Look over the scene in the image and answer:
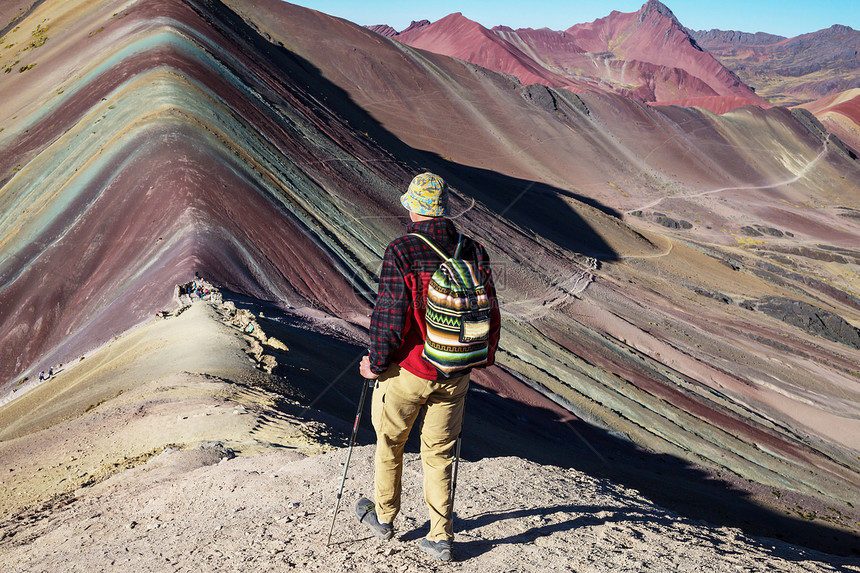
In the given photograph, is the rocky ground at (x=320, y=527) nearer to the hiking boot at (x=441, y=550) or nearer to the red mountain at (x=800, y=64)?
the hiking boot at (x=441, y=550)

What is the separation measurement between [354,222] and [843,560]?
1597 centimetres

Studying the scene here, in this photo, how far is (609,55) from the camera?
114750mm

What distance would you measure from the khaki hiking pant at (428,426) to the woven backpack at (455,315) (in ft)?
0.54

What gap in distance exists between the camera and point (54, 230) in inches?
601

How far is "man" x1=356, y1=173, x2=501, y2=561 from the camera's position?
346 centimetres

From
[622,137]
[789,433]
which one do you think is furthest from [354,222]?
[622,137]

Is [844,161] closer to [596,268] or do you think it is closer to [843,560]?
[596,268]

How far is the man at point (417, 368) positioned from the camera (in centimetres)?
346

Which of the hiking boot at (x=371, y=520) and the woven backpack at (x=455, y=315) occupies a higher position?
the woven backpack at (x=455, y=315)

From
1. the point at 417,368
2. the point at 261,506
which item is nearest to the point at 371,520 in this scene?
the point at 261,506

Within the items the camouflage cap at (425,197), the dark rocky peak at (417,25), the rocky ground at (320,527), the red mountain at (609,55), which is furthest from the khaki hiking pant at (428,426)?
the dark rocky peak at (417,25)

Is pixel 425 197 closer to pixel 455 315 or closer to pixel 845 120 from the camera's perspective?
pixel 455 315

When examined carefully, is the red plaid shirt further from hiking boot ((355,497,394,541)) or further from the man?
hiking boot ((355,497,394,541))

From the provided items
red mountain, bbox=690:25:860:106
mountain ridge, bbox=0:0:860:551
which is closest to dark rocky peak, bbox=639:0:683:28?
red mountain, bbox=690:25:860:106
